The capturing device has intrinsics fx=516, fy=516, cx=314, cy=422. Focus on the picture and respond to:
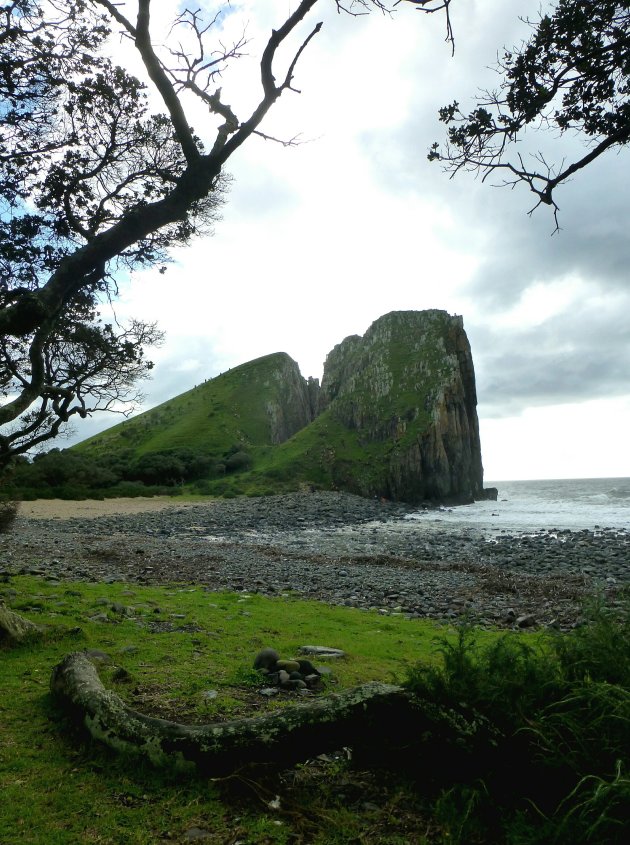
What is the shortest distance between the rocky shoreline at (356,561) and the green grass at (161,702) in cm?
244

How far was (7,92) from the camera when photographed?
909 cm

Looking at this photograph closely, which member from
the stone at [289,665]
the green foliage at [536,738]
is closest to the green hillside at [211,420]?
the stone at [289,665]

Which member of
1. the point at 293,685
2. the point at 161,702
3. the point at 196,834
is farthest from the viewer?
the point at 293,685

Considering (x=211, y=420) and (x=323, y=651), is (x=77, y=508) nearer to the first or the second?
(x=323, y=651)

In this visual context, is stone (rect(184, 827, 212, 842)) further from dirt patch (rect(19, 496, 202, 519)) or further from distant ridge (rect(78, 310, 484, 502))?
distant ridge (rect(78, 310, 484, 502))

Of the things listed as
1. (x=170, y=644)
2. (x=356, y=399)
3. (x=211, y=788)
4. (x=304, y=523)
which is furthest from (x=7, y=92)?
(x=356, y=399)

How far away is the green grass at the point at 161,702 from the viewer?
11.9 feet

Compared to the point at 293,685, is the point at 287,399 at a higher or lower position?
higher

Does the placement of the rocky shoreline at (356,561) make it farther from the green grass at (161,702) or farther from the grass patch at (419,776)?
the green grass at (161,702)

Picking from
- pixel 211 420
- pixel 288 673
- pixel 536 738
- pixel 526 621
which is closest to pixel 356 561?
pixel 526 621

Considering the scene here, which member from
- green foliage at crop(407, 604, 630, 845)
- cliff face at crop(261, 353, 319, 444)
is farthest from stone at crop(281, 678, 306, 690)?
cliff face at crop(261, 353, 319, 444)

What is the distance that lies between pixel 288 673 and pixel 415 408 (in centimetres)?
8597

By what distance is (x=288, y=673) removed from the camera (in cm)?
661

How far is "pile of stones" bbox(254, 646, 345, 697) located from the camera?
6.32 m
